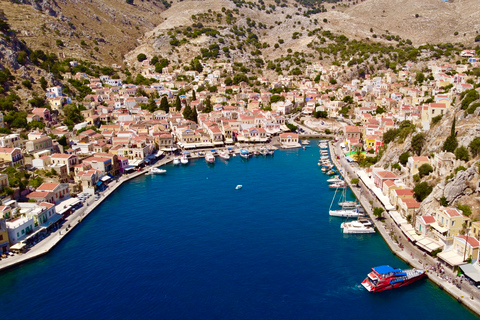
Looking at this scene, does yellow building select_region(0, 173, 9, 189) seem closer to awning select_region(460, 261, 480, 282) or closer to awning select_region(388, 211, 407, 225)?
awning select_region(388, 211, 407, 225)

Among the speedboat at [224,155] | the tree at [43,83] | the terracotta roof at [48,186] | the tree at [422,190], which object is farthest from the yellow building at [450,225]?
the tree at [43,83]

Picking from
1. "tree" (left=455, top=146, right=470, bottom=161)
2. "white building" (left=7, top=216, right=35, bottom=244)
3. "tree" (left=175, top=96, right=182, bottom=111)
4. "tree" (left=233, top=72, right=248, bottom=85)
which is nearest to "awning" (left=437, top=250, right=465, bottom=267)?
"tree" (left=455, top=146, right=470, bottom=161)

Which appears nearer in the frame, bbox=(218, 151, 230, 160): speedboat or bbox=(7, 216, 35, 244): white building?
bbox=(7, 216, 35, 244): white building

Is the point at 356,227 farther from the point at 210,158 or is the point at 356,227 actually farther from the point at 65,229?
the point at 210,158

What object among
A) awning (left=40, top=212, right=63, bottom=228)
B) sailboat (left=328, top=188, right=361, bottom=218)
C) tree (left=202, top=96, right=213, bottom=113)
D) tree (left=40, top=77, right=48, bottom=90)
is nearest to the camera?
awning (left=40, top=212, right=63, bottom=228)

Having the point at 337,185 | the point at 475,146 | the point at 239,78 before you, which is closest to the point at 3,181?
the point at 337,185

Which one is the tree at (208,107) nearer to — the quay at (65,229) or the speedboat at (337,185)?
the quay at (65,229)
